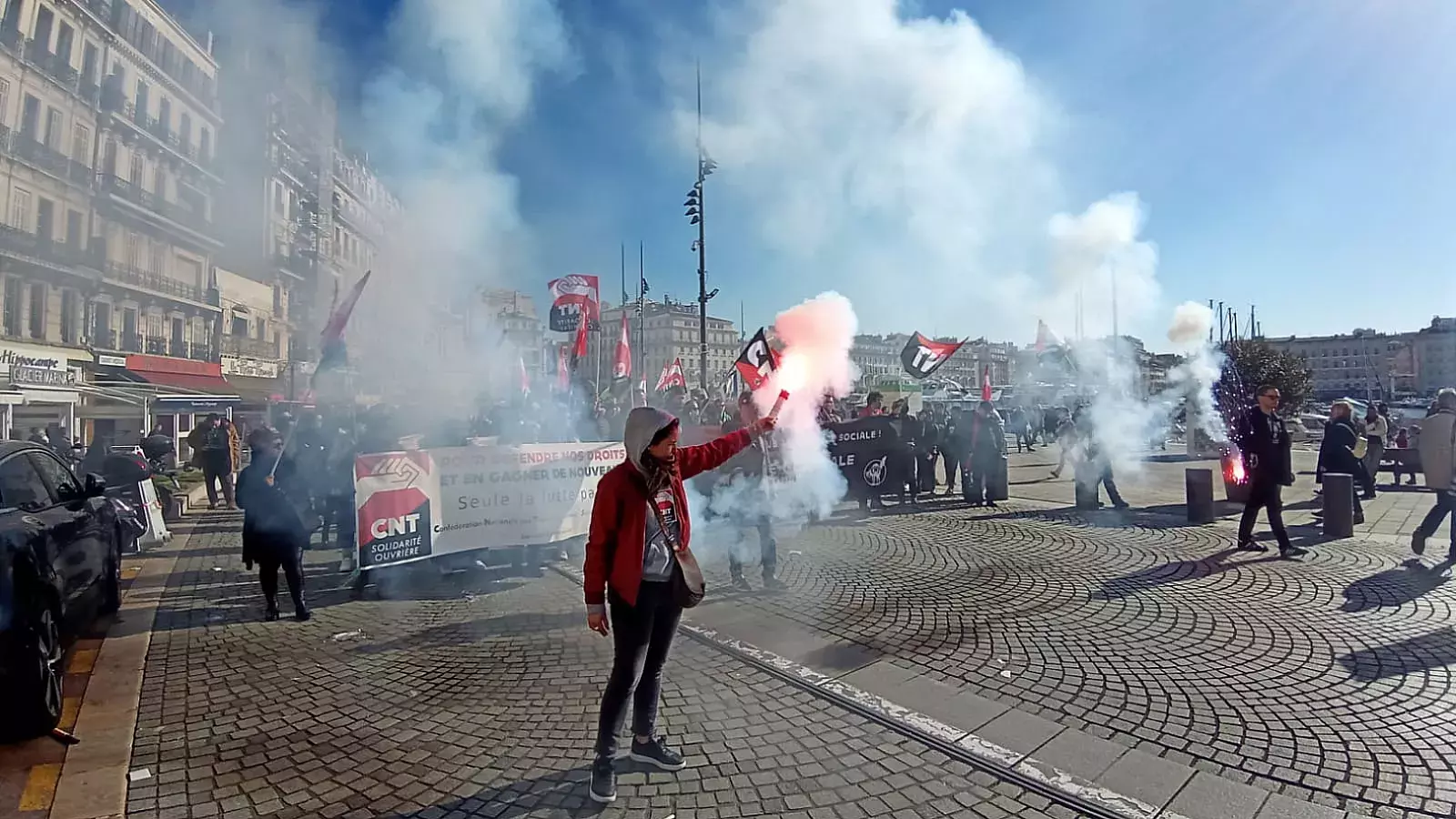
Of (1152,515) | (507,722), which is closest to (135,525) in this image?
(507,722)

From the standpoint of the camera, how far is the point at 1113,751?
322 cm

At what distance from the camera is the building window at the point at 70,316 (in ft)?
30.3

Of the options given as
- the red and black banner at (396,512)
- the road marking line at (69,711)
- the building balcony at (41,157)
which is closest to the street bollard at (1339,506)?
the red and black banner at (396,512)

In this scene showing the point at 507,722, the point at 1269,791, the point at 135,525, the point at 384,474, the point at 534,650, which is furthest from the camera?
the point at 135,525

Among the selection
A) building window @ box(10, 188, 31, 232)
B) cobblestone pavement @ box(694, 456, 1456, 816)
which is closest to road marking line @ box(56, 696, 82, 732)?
cobblestone pavement @ box(694, 456, 1456, 816)

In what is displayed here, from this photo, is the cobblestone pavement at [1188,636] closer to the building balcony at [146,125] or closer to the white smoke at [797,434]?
the white smoke at [797,434]

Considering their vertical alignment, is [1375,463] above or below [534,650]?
above

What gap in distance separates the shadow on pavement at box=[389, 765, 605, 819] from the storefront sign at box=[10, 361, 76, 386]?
11597 millimetres

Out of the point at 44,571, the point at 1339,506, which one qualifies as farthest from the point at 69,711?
the point at 1339,506

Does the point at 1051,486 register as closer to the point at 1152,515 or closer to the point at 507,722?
the point at 1152,515

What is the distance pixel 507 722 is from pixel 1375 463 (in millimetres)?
16308

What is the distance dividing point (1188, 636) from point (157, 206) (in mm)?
13987

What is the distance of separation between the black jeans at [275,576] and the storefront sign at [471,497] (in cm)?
59

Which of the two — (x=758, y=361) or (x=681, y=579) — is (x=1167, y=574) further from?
(x=681, y=579)
